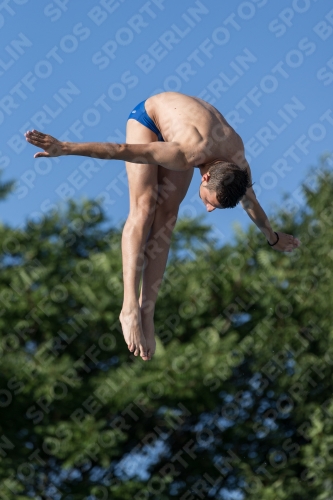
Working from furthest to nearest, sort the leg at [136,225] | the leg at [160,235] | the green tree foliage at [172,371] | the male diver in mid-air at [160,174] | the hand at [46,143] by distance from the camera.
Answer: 1. the green tree foliage at [172,371]
2. the leg at [160,235]
3. the leg at [136,225]
4. the male diver in mid-air at [160,174]
5. the hand at [46,143]

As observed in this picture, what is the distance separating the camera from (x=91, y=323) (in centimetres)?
1483

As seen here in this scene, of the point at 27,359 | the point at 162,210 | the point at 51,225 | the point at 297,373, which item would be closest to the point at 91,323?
the point at 27,359

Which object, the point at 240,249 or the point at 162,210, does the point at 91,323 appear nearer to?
the point at 240,249

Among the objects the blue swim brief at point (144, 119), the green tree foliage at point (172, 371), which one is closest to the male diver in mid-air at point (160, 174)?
the blue swim brief at point (144, 119)

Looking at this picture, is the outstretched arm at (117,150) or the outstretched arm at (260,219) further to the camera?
the outstretched arm at (260,219)

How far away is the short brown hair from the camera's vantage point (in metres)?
5.49

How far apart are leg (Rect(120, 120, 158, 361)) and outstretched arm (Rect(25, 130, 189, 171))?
0.52m

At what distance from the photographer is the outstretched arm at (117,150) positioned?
198 inches

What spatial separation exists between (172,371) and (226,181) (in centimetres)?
910

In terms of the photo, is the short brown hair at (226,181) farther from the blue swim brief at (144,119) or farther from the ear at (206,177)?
the blue swim brief at (144,119)

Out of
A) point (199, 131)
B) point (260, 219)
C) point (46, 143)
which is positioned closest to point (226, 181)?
point (199, 131)

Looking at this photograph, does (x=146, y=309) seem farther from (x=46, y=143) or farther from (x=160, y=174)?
(x=46, y=143)

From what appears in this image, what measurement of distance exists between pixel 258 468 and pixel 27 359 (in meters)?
4.77

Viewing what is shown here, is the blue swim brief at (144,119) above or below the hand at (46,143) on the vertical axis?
above
